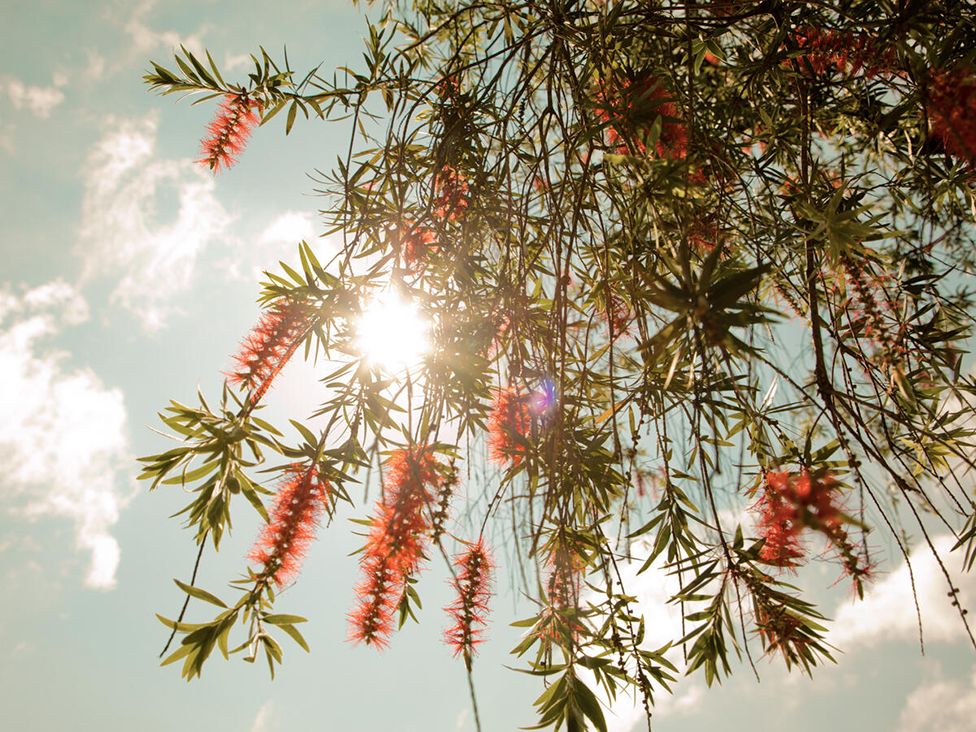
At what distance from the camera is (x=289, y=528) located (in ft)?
3.41

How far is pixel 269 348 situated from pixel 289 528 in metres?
0.36

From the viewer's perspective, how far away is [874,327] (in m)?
1.30

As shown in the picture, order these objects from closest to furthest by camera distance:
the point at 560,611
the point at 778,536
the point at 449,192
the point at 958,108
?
the point at 958,108 → the point at 560,611 → the point at 778,536 → the point at 449,192

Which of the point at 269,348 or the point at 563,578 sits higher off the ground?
the point at 269,348

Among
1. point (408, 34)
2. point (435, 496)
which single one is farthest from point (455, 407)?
point (408, 34)

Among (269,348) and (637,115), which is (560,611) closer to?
(269,348)

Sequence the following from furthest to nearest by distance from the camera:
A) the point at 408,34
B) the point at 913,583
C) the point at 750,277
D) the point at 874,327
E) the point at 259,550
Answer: the point at 408,34 < the point at 874,327 < the point at 259,550 < the point at 913,583 < the point at 750,277

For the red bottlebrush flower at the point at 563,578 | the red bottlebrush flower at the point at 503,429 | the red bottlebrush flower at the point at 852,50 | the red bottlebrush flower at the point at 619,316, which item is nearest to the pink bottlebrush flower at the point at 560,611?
the red bottlebrush flower at the point at 563,578

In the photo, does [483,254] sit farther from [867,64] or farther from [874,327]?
[867,64]

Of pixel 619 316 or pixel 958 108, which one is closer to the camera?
pixel 958 108

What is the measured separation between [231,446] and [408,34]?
5.77ft

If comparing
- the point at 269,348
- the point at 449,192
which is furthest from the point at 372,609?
the point at 449,192

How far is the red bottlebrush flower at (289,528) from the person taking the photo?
1038mm

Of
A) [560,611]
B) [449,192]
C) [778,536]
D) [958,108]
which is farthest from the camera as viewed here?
[449,192]
